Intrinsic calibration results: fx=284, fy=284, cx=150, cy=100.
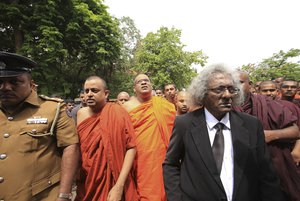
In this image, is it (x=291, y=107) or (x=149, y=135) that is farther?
(x=149, y=135)

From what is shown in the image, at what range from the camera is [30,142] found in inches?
91.0

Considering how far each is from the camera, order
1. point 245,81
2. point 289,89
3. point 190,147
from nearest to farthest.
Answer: point 190,147 < point 245,81 < point 289,89

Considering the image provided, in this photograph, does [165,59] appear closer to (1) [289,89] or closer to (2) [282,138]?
(1) [289,89]

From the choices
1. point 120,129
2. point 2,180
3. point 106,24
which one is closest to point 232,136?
point 120,129

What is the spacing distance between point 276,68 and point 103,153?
103ft

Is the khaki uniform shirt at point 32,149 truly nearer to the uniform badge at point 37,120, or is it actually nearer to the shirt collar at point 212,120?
the uniform badge at point 37,120

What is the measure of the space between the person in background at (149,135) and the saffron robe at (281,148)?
4.01 feet

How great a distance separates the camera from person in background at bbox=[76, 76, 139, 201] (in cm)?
299

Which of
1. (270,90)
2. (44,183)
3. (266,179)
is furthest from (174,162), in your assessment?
(270,90)

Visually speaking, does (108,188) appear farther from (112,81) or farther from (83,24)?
(112,81)

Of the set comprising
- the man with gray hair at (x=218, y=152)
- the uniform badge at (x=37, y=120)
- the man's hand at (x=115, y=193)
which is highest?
the uniform badge at (x=37, y=120)

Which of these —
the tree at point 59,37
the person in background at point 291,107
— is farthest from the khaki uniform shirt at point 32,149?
the tree at point 59,37

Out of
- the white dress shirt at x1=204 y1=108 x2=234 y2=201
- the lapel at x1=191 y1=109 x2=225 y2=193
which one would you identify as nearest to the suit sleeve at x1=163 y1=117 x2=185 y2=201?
the lapel at x1=191 y1=109 x2=225 y2=193

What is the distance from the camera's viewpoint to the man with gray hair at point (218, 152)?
214cm
